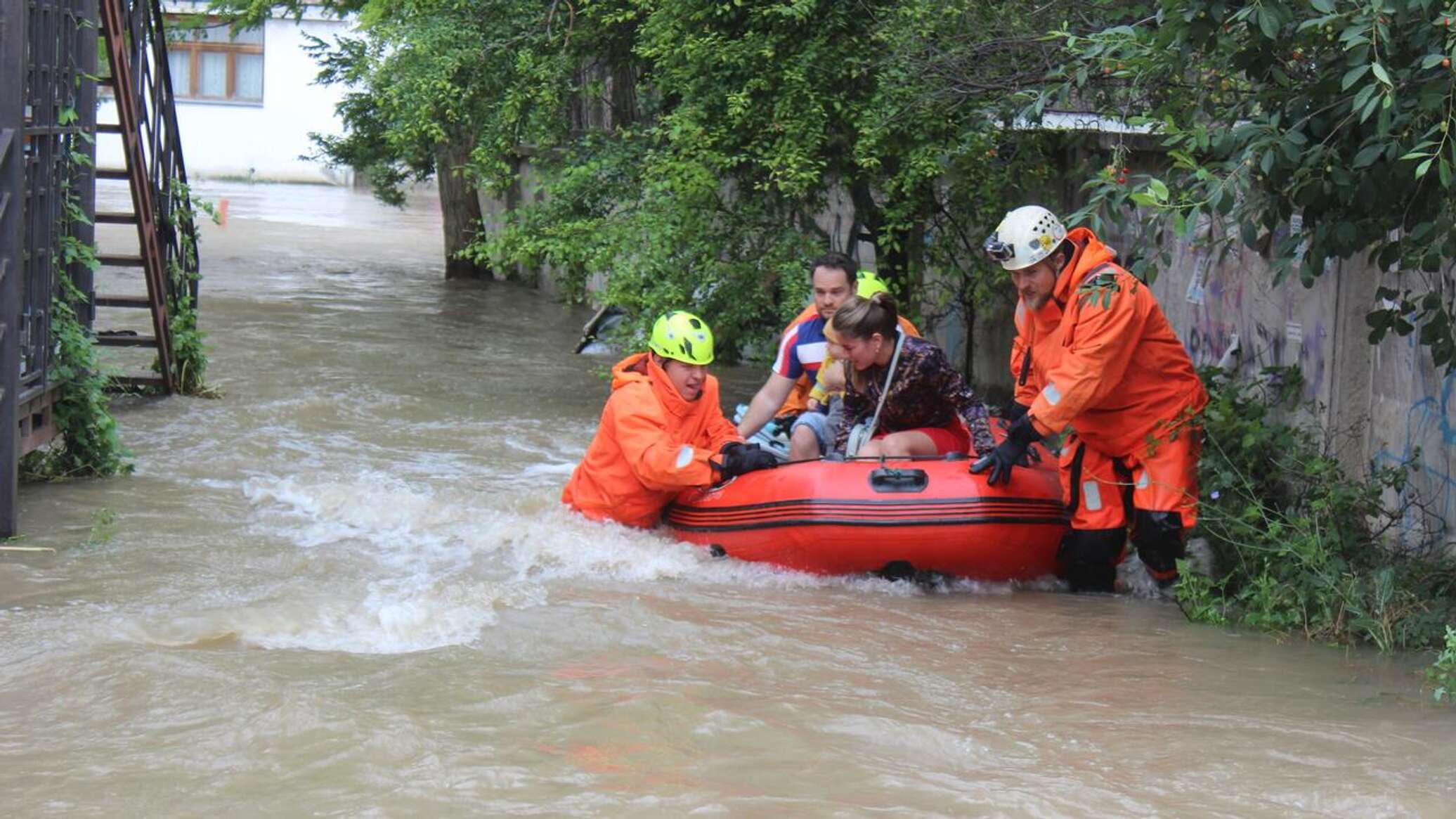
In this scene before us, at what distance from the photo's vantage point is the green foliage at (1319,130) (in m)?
5.23

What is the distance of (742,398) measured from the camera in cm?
1374

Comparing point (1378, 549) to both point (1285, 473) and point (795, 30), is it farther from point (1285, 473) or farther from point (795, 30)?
point (795, 30)

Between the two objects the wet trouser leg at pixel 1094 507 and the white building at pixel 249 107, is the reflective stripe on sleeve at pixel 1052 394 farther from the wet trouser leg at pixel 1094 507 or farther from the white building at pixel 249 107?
the white building at pixel 249 107

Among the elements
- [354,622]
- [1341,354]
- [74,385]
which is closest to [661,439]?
[354,622]

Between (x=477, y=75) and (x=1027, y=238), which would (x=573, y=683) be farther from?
(x=477, y=75)

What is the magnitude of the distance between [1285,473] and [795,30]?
484cm

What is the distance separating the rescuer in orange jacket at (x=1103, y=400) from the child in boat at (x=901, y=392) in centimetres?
45

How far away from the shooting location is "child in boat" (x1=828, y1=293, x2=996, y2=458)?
7.48 m

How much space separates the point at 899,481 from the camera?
743 centimetres

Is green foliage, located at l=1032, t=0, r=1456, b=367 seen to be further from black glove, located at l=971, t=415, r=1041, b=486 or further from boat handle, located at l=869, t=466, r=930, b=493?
boat handle, located at l=869, t=466, r=930, b=493

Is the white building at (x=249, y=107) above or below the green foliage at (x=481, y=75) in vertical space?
above

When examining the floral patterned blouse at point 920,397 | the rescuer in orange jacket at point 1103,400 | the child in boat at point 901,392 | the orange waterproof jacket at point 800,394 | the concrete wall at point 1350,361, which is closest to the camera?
the concrete wall at point 1350,361

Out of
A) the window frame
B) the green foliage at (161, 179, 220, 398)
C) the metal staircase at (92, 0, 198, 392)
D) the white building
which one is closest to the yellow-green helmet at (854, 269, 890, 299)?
the metal staircase at (92, 0, 198, 392)

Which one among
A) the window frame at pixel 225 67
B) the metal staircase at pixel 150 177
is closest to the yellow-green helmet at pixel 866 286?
the metal staircase at pixel 150 177
